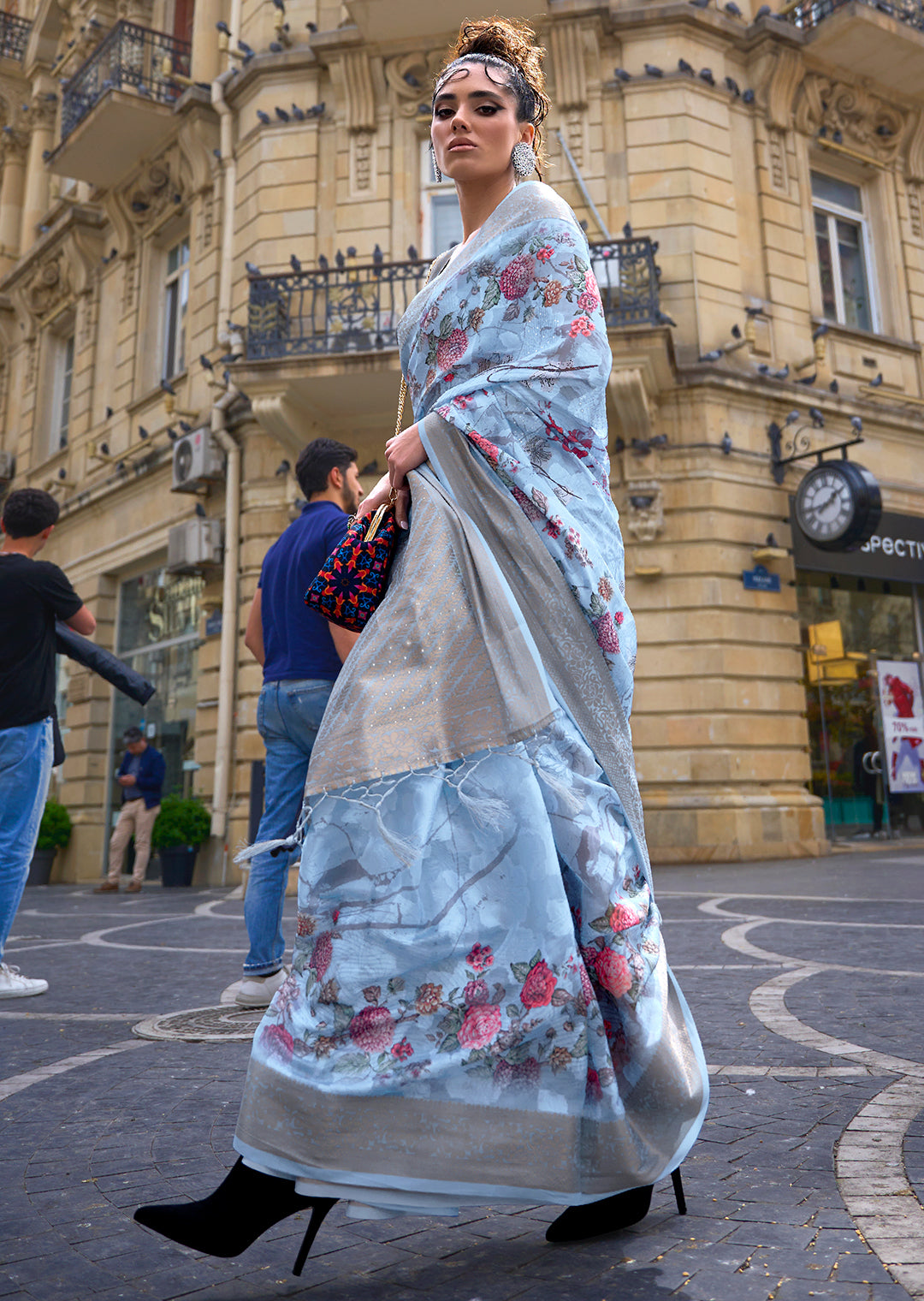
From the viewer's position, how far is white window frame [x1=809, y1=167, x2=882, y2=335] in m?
14.9

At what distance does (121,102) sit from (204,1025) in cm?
1481

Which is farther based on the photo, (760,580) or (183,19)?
(183,19)

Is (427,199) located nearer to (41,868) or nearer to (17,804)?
(41,868)

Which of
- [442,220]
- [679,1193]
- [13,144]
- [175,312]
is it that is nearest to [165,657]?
[175,312]

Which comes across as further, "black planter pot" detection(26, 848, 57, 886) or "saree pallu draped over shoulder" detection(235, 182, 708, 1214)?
"black planter pot" detection(26, 848, 57, 886)

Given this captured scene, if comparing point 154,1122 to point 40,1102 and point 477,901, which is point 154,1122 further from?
point 477,901

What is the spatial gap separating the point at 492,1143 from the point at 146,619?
15189 millimetres

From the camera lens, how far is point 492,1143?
150 cm

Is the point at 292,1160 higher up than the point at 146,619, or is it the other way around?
the point at 146,619

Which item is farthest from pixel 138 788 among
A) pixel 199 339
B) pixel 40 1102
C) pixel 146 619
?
pixel 40 1102

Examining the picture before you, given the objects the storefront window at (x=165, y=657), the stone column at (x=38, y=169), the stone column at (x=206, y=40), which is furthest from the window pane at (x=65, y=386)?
the stone column at (x=206, y=40)

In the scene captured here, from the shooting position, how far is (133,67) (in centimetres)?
1553

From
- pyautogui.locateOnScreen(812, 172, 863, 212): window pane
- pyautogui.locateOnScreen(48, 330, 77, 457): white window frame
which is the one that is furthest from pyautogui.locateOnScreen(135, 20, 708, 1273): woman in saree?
pyautogui.locateOnScreen(48, 330, 77, 457): white window frame

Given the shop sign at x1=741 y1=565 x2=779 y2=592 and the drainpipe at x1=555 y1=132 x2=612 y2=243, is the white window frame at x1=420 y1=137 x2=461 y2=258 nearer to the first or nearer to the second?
the drainpipe at x1=555 y1=132 x2=612 y2=243
